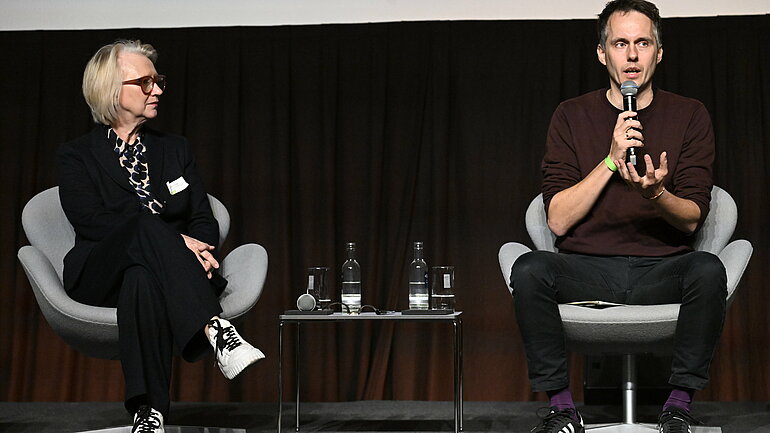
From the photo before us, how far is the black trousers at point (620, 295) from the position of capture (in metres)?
2.31

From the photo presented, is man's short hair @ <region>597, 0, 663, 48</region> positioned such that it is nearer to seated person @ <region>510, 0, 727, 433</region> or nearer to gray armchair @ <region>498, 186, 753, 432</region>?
seated person @ <region>510, 0, 727, 433</region>

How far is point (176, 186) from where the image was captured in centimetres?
312

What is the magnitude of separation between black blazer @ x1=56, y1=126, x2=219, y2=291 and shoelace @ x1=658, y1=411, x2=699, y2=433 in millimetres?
1571

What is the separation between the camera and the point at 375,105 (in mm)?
4500

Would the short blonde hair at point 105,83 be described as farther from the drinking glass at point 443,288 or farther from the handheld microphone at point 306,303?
the drinking glass at point 443,288

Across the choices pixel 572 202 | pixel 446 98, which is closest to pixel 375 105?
pixel 446 98

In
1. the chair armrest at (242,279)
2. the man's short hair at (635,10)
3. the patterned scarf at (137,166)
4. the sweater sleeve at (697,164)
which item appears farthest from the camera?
the patterned scarf at (137,166)

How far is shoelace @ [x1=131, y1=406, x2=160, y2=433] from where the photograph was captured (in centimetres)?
243

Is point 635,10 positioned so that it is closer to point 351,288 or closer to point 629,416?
point 629,416

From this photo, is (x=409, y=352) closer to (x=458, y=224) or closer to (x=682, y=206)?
(x=458, y=224)

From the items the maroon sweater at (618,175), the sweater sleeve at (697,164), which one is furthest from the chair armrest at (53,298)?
the sweater sleeve at (697,164)

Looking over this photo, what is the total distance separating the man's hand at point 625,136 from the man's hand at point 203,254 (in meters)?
1.25

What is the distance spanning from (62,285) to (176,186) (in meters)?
0.51

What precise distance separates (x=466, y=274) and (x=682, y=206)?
1.90m
